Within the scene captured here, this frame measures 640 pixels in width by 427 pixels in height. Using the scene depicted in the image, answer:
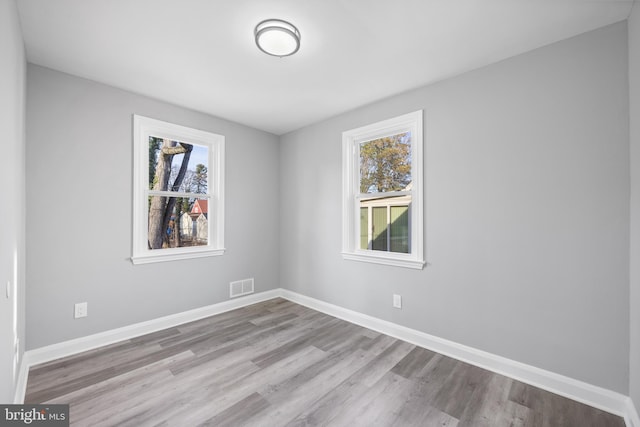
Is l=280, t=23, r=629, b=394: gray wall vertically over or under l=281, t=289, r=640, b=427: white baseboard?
over

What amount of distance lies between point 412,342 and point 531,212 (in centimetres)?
161

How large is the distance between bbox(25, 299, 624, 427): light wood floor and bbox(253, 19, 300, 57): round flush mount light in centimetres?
254

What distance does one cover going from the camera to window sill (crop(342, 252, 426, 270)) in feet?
9.27

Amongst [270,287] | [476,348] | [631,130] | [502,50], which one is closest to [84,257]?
[270,287]

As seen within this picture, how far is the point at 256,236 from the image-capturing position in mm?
4086

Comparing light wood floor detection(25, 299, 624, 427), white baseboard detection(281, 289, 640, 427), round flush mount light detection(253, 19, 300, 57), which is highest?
round flush mount light detection(253, 19, 300, 57)

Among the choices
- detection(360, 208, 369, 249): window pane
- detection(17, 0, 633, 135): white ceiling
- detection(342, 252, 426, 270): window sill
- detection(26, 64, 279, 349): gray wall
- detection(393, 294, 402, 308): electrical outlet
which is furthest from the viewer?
detection(360, 208, 369, 249): window pane

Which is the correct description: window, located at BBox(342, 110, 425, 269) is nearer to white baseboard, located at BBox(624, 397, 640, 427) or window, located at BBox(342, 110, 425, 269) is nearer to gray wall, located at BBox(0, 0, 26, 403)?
white baseboard, located at BBox(624, 397, 640, 427)

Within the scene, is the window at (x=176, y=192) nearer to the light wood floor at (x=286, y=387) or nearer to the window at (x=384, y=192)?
the light wood floor at (x=286, y=387)

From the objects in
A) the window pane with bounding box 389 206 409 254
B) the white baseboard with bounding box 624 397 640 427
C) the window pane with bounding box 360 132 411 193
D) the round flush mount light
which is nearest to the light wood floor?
the white baseboard with bounding box 624 397 640 427

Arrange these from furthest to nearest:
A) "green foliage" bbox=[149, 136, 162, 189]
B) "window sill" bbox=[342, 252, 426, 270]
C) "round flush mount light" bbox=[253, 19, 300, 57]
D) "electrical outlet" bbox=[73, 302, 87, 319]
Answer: "green foliage" bbox=[149, 136, 162, 189], "window sill" bbox=[342, 252, 426, 270], "electrical outlet" bbox=[73, 302, 87, 319], "round flush mount light" bbox=[253, 19, 300, 57]

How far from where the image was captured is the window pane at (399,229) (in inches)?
118

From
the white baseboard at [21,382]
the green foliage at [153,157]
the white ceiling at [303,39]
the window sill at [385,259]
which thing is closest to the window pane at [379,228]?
the window sill at [385,259]

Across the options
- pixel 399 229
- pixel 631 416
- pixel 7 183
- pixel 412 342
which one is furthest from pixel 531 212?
pixel 7 183
